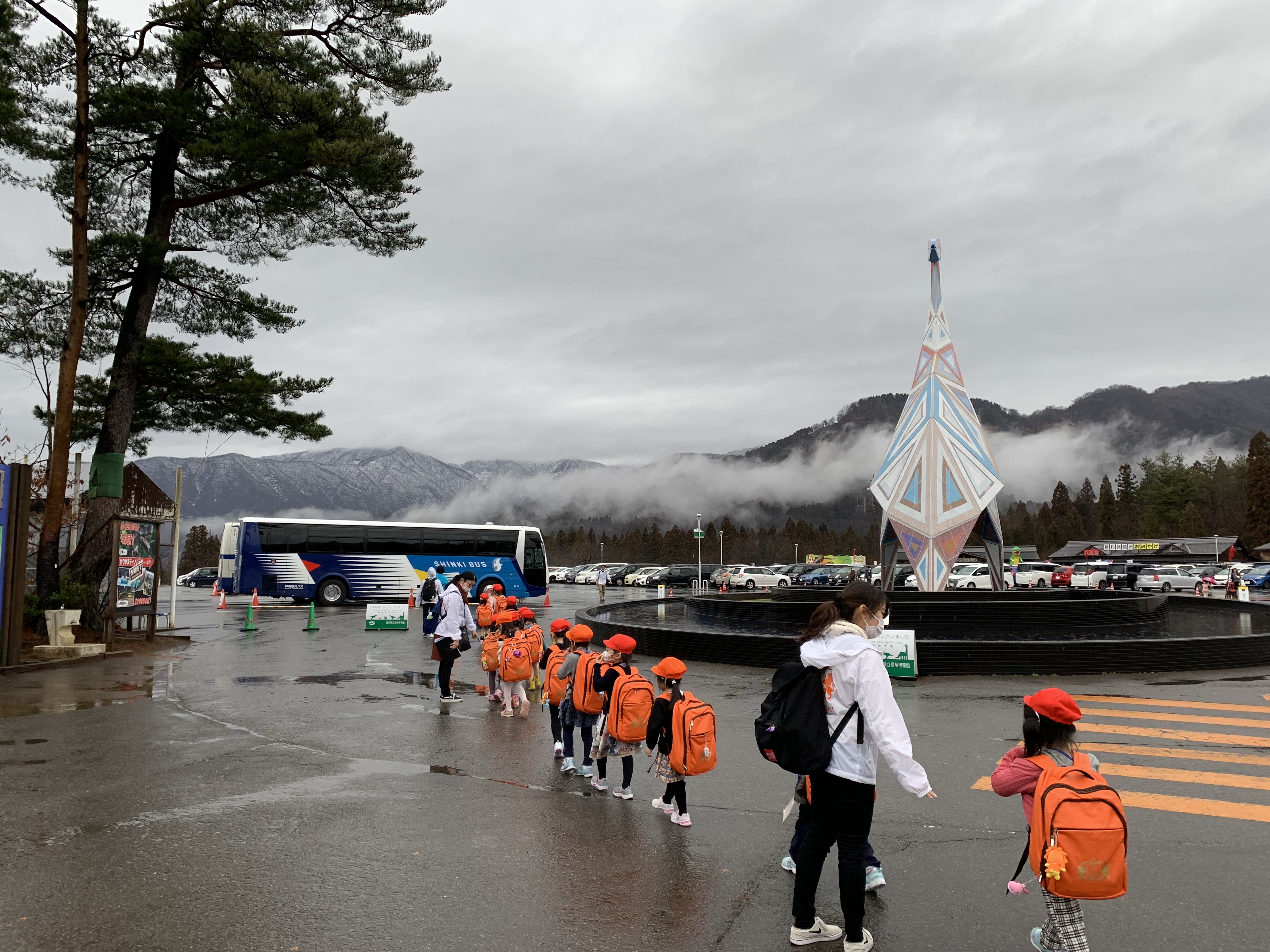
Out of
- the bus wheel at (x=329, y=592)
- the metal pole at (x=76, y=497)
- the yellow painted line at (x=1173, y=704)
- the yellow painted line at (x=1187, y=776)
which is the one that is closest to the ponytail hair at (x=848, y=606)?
the yellow painted line at (x=1187, y=776)

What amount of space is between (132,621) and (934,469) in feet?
76.7

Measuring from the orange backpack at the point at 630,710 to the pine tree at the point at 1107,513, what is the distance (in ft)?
411

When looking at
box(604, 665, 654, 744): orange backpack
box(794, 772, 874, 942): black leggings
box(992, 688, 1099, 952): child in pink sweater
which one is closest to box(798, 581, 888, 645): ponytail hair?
box(794, 772, 874, 942): black leggings

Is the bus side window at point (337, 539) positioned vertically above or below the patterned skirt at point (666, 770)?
above

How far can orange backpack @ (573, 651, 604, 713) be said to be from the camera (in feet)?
22.4

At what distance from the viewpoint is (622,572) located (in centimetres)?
6525

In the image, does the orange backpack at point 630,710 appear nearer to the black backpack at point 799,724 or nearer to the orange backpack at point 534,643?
the black backpack at point 799,724

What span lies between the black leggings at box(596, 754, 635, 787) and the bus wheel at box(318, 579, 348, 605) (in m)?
31.0

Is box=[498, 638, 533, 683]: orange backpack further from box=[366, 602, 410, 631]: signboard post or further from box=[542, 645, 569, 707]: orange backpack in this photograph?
box=[366, 602, 410, 631]: signboard post

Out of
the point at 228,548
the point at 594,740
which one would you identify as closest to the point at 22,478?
the point at 594,740

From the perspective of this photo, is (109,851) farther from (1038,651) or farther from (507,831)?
(1038,651)

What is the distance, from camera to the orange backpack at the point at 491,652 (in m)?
10.6

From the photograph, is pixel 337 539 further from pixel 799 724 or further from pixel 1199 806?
pixel 799 724

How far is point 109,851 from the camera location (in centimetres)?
Result: 527
